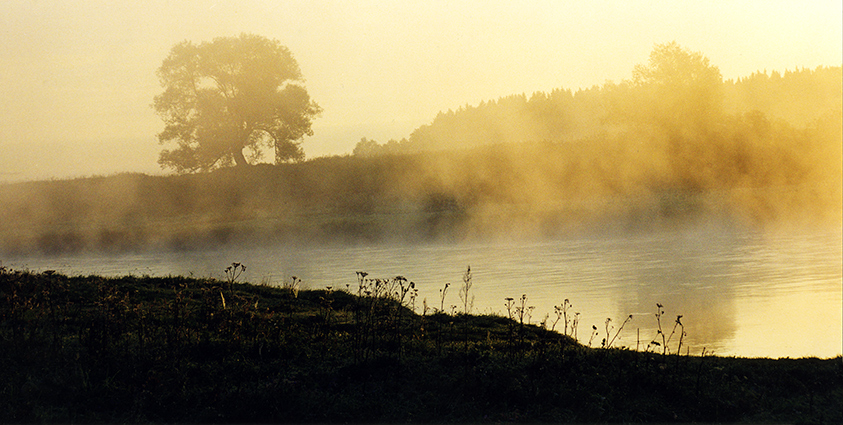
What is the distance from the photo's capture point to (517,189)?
46.3 metres

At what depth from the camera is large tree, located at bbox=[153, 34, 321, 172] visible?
49219 millimetres

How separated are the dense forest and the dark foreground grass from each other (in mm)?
23124

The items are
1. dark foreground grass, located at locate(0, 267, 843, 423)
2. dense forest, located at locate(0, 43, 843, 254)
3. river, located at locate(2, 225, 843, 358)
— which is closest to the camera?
dark foreground grass, located at locate(0, 267, 843, 423)

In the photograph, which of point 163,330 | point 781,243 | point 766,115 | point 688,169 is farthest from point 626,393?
point 766,115

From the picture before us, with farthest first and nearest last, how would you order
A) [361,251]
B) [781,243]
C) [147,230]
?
[147,230], [361,251], [781,243]

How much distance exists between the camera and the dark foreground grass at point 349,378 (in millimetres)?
7281

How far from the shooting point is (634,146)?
168 ft

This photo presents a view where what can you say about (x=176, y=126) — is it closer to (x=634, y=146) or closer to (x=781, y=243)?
(x=634, y=146)

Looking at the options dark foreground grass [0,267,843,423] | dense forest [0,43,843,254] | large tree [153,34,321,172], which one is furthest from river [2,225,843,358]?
large tree [153,34,321,172]

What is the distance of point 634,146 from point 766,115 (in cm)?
1311

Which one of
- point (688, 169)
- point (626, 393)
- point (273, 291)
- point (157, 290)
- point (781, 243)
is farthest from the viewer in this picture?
point (688, 169)

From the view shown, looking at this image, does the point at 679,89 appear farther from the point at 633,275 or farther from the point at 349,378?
the point at 349,378

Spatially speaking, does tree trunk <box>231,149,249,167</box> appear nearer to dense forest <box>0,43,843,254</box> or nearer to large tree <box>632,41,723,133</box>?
dense forest <box>0,43,843,254</box>

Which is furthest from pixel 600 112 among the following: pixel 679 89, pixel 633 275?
pixel 633 275
